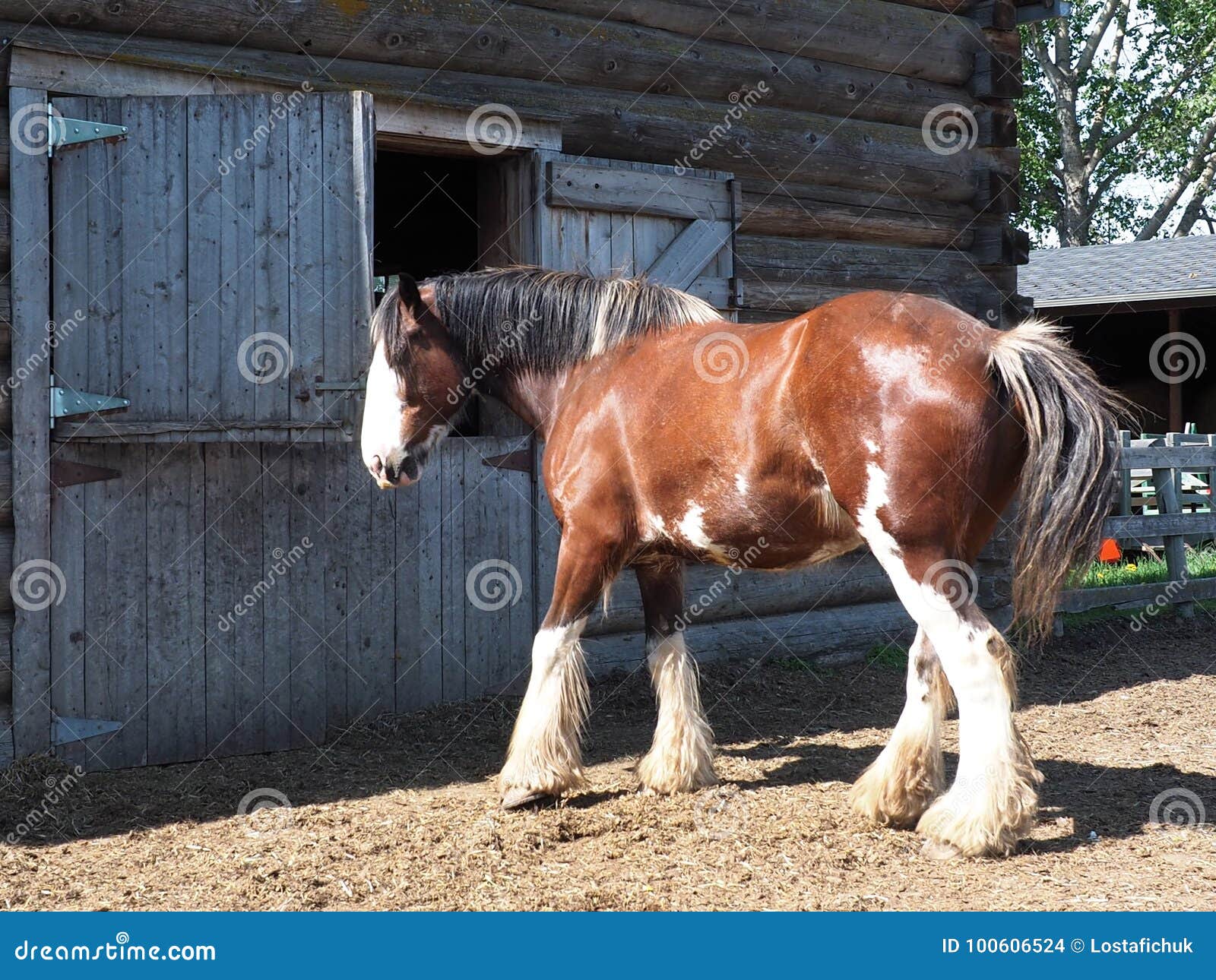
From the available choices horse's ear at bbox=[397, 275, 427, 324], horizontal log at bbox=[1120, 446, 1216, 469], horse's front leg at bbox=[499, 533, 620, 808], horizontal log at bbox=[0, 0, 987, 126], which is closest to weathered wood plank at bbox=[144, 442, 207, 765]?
horse's ear at bbox=[397, 275, 427, 324]

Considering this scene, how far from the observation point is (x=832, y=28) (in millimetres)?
6992

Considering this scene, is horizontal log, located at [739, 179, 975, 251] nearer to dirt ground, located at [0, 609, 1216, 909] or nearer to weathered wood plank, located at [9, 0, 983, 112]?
weathered wood plank, located at [9, 0, 983, 112]

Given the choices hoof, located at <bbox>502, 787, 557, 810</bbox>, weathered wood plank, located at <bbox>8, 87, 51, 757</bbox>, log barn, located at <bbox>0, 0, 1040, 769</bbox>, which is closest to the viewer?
hoof, located at <bbox>502, 787, 557, 810</bbox>

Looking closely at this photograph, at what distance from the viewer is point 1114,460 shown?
12.6ft

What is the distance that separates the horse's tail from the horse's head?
2093 mm

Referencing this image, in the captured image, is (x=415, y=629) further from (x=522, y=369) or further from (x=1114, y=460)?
(x=1114, y=460)

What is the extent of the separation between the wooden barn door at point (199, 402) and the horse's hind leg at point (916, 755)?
2.56m

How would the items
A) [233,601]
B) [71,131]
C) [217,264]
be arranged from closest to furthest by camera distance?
[71,131] → [217,264] → [233,601]

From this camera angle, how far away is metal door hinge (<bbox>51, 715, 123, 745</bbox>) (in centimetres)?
478

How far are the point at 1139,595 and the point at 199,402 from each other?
7.26 metres

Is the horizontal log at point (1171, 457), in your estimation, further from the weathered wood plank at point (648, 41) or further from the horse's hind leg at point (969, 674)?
the horse's hind leg at point (969, 674)

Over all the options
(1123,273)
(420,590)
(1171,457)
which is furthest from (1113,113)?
(420,590)

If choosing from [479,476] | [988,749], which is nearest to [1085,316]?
[479,476]

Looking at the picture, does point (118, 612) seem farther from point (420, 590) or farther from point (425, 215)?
point (425, 215)
